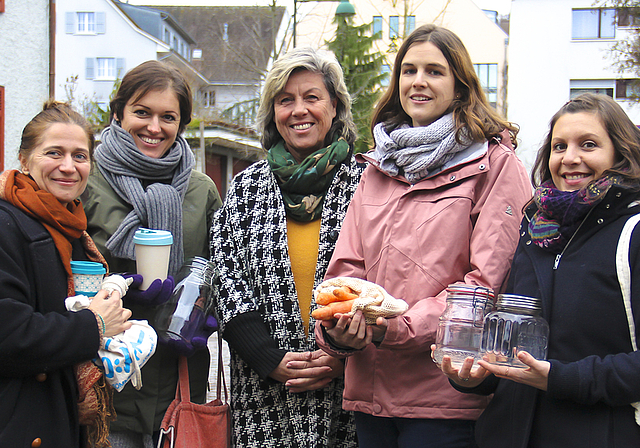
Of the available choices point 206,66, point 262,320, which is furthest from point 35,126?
point 206,66

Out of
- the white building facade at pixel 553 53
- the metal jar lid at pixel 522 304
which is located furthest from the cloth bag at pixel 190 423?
the white building facade at pixel 553 53

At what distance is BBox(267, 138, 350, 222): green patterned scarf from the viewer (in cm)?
330

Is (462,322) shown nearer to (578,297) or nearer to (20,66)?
(578,297)

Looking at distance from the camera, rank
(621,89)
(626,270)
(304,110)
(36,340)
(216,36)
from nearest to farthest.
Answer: (626,270) < (36,340) < (304,110) < (621,89) < (216,36)

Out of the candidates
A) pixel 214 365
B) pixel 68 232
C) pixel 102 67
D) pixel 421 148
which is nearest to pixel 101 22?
pixel 102 67

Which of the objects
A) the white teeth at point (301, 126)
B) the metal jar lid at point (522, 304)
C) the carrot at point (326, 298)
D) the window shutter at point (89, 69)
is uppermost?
the window shutter at point (89, 69)

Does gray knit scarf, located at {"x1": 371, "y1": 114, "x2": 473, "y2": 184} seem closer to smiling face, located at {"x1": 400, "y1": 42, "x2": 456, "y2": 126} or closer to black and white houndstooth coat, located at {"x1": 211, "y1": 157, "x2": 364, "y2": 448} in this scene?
smiling face, located at {"x1": 400, "y1": 42, "x2": 456, "y2": 126}

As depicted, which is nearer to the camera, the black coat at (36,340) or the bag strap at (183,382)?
the black coat at (36,340)

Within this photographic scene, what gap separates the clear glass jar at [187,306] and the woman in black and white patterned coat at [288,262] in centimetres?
8

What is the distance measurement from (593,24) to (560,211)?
31.0m

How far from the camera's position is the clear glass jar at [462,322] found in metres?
2.41

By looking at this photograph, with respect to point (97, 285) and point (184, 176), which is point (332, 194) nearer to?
point (184, 176)

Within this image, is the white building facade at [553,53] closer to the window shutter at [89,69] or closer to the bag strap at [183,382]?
the window shutter at [89,69]

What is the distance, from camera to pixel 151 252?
3.01 meters
